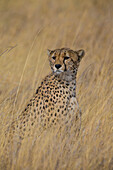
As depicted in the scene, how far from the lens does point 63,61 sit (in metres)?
3.16

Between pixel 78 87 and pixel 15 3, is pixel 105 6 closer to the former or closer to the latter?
pixel 15 3

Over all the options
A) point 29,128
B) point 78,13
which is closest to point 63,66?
point 29,128

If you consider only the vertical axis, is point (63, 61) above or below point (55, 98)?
above

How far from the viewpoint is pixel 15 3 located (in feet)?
30.9

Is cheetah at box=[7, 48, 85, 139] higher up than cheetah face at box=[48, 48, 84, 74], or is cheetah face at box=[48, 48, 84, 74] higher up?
cheetah face at box=[48, 48, 84, 74]

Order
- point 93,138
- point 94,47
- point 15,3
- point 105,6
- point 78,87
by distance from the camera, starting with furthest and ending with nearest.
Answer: point 15,3
point 105,6
point 94,47
point 78,87
point 93,138

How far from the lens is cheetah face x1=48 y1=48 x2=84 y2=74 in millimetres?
3115

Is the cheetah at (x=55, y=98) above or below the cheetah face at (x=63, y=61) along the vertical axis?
below

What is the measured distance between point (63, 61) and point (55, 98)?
0.36m

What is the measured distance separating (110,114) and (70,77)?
1.72 ft

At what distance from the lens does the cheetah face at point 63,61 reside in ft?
10.2

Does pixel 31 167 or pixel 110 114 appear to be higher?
pixel 110 114

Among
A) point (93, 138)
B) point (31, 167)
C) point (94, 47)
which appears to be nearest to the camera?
point (31, 167)

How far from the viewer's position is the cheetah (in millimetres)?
3043
